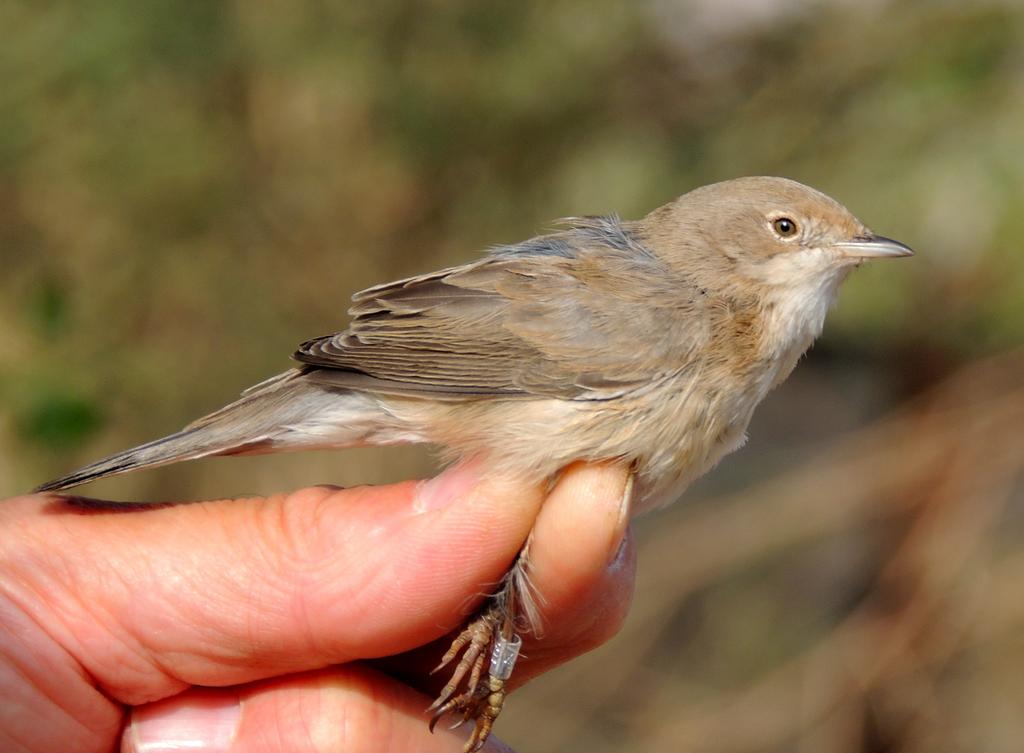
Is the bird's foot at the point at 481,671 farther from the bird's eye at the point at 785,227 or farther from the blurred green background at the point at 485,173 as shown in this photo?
the blurred green background at the point at 485,173

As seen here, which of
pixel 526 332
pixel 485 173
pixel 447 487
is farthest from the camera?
pixel 485 173

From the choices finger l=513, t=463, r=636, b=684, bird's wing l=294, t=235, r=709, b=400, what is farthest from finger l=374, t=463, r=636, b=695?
bird's wing l=294, t=235, r=709, b=400

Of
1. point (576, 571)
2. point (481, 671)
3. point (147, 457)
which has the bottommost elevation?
point (481, 671)

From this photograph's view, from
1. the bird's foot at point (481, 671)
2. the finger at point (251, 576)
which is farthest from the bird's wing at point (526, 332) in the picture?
the bird's foot at point (481, 671)

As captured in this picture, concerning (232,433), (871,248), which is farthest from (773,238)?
(232,433)

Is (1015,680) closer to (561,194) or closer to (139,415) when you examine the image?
(561,194)

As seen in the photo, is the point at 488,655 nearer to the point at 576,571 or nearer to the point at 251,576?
the point at 576,571

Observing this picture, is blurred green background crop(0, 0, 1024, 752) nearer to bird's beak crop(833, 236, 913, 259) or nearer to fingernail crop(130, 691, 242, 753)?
fingernail crop(130, 691, 242, 753)

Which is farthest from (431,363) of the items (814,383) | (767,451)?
(814,383)
